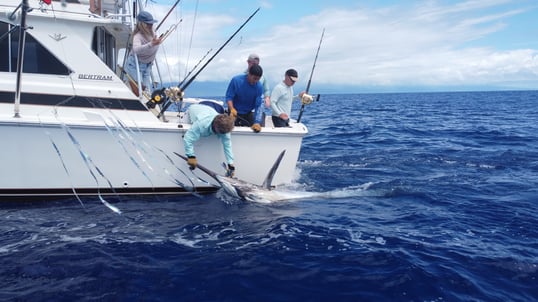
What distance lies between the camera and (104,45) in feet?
23.1

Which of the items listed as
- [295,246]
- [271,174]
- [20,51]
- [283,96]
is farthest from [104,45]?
[295,246]

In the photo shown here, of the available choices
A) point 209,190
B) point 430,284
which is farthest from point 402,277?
point 209,190

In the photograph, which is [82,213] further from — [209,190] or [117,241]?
[209,190]

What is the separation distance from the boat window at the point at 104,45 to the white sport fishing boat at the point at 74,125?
0.03 metres

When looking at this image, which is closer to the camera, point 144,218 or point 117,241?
point 117,241

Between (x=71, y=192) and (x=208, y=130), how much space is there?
7.48ft

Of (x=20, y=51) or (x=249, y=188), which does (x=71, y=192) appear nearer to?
(x=20, y=51)

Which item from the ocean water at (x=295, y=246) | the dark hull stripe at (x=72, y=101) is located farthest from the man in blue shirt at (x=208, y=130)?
the dark hull stripe at (x=72, y=101)

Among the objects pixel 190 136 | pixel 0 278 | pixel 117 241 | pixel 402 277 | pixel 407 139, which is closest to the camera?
pixel 0 278

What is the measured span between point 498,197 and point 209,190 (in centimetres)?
493

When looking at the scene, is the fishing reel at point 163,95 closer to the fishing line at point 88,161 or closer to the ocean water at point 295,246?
the fishing line at point 88,161

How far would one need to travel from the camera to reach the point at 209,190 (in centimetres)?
666

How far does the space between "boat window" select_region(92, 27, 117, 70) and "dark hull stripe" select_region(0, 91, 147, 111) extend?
918 mm

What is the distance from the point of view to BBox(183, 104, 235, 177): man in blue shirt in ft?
19.2
